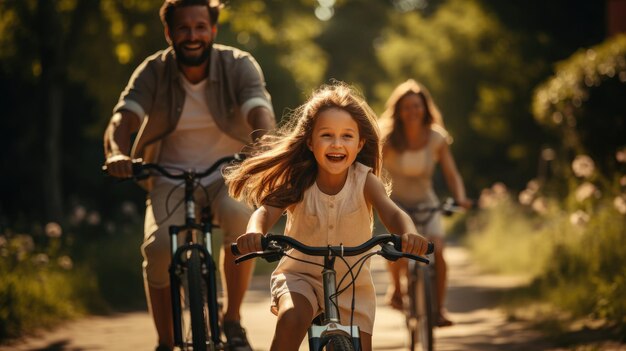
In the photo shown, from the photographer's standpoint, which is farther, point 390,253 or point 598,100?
point 598,100

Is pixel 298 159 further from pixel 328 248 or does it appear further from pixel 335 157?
pixel 328 248

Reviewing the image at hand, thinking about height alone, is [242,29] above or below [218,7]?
above

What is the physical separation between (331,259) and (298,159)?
2.88 feet

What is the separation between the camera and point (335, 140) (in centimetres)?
545

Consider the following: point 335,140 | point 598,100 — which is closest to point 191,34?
point 335,140

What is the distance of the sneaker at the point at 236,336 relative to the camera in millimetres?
6867

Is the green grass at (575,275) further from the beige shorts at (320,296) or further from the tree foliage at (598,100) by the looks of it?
the beige shorts at (320,296)

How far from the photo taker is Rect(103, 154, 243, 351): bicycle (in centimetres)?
603

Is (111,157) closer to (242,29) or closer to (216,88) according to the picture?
(216,88)

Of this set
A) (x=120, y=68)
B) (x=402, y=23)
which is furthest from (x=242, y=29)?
(x=402, y=23)

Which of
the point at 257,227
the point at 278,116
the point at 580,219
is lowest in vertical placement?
the point at 257,227

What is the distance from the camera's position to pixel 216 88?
7.24m

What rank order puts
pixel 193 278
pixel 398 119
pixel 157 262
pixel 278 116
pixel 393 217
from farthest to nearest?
1. pixel 278 116
2. pixel 398 119
3. pixel 157 262
4. pixel 193 278
5. pixel 393 217

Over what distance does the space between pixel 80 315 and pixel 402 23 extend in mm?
50260
